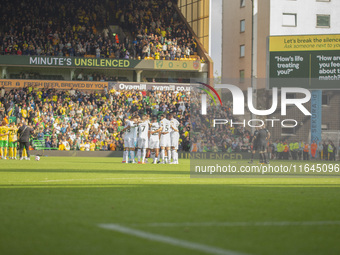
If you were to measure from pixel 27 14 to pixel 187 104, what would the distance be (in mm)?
16785

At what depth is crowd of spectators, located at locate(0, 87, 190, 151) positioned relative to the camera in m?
41.4

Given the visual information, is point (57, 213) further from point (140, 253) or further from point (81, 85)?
point (81, 85)

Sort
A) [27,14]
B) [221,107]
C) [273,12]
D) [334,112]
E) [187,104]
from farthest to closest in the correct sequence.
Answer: [273,12]
[27,14]
[187,104]
[334,112]
[221,107]

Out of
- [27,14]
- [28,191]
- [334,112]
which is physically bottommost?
[28,191]

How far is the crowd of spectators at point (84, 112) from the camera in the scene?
41.4 meters

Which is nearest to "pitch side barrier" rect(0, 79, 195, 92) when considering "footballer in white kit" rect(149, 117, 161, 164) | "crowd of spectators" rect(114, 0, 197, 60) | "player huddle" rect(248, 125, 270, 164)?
"crowd of spectators" rect(114, 0, 197, 60)

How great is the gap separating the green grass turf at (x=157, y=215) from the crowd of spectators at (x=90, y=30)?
38972 mm

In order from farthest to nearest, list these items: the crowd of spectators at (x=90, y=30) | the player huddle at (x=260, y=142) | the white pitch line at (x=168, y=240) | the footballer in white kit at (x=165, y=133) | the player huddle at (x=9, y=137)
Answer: the crowd of spectators at (x=90, y=30) < the player huddle at (x=9, y=137) < the footballer in white kit at (x=165, y=133) < the player huddle at (x=260, y=142) < the white pitch line at (x=168, y=240)

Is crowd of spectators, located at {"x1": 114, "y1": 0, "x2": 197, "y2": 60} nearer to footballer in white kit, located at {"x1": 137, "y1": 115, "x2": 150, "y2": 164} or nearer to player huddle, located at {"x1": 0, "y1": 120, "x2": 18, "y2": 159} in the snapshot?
player huddle, located at {"x1": 0, "y1": 120, "x2": 18, "y2": 159}

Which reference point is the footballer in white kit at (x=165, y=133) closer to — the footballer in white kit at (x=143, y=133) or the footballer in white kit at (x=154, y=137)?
the footballer in white kit at (x=154, y=137)

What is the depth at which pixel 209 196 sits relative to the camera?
11023 mm

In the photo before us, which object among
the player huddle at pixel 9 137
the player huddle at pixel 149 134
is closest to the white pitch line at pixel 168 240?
the player huddle at pixel 149 134

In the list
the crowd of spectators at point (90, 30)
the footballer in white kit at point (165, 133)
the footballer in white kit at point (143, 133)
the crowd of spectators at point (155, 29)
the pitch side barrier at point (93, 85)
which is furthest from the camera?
the crowd of spectators at point (155, 29)

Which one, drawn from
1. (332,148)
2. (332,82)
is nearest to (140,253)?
(332,148)
